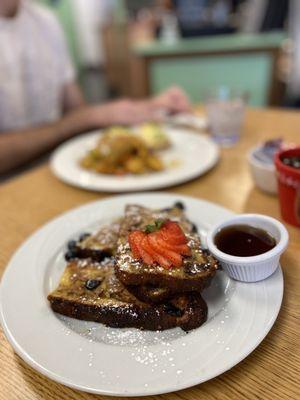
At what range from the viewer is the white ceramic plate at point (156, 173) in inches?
54.3

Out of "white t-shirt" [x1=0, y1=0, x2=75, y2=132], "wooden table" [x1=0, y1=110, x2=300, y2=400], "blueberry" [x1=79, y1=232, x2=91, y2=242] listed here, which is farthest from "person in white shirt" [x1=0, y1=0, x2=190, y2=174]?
"blueberry" [x1=79, y1=232, x2=91, y2=242]

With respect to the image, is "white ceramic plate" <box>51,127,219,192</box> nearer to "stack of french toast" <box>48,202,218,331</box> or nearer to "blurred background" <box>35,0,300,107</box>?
"stack of french toast" <box>48,202,218,331</box>

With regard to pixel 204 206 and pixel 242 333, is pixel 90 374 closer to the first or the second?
pixel 242 333

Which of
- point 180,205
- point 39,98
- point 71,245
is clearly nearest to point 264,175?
point 180,205

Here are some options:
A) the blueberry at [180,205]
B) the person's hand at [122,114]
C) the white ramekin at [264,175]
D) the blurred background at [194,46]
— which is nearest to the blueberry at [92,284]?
the blueberry at [180,205]


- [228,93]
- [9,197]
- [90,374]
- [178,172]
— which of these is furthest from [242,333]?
[228,93]

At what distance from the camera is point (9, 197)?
142 cm

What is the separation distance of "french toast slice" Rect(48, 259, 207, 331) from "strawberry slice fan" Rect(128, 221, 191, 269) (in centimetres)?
8

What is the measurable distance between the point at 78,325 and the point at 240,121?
131 centimetres

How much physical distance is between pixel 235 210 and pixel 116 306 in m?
0.58

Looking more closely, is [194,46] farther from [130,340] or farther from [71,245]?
[130,340]

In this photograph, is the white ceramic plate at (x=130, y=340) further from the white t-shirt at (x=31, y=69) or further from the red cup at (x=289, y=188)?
the white t-shirt at (x=31, y=69)

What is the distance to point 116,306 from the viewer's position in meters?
0.78

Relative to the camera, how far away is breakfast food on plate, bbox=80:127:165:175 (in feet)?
5.02
